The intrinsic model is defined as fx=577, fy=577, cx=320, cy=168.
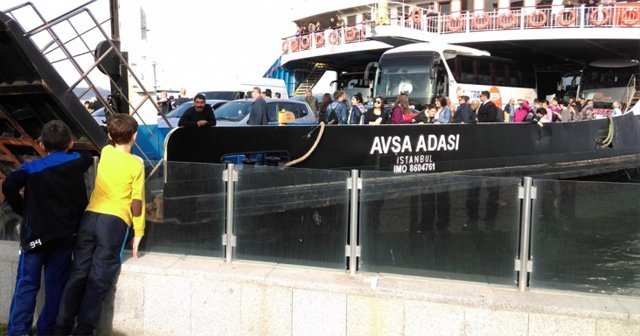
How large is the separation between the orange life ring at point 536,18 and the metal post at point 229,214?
94.1 ft

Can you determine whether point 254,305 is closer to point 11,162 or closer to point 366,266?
point 366,266

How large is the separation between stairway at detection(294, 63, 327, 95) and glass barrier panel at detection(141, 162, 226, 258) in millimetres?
39251

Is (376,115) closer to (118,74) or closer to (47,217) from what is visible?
(118,74)

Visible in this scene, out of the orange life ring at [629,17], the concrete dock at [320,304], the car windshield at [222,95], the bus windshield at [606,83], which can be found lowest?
the concrete dock at [320,304]

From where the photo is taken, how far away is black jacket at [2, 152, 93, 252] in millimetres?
3959

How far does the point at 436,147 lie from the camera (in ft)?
32.0

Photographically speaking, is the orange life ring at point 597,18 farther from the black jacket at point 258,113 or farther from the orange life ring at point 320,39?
the black jacket at point 258,113

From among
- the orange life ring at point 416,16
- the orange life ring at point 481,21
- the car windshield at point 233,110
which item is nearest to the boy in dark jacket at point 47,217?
the car windshield at point 233,110

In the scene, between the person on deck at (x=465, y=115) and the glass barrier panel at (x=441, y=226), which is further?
the person on deck at (x=465, y=115)

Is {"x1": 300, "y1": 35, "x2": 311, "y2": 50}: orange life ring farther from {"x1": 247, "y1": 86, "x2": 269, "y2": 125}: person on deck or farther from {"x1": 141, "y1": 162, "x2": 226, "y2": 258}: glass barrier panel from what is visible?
{"x1": 141, "y1": 162, "x2": 226, "y2": 258}: glass barrier panel

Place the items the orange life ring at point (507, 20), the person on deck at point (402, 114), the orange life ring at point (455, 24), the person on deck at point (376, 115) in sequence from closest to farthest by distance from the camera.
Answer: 1. the person on deck at point (402, 114)
2. the person on deck at point (376, 115)
3. the orange life ring at point (507, 20)
4. the orange life ring at point (455, 24)

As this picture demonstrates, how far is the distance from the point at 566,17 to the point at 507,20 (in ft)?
9.73

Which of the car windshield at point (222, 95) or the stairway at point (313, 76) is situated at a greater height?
the stairway at point (313, 76)

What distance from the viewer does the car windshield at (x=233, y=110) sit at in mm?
11843
